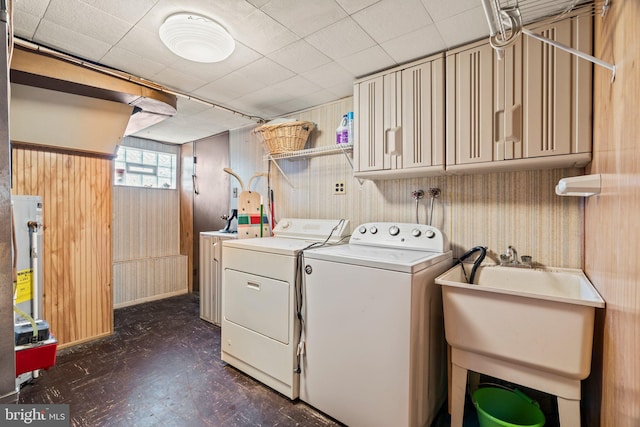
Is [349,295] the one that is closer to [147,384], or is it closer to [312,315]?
[312,315]

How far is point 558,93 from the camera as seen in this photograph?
4.81ft

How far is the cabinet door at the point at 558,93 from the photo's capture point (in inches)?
55.6

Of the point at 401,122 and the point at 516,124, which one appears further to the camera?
the point at 401,122

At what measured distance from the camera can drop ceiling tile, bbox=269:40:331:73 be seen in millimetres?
1843

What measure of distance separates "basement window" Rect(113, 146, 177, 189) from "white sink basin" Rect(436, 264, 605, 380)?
397 centimetres

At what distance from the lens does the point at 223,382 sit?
213 cm

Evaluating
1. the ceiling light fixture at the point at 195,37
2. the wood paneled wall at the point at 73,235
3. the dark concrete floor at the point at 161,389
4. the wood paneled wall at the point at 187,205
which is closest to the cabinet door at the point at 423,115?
the ceiling light fixture at the point at 195,37

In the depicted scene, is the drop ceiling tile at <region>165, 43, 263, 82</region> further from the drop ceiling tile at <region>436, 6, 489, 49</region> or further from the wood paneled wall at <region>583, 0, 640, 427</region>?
the wood paneled wall at <region>583, 0, 640, 427</region>

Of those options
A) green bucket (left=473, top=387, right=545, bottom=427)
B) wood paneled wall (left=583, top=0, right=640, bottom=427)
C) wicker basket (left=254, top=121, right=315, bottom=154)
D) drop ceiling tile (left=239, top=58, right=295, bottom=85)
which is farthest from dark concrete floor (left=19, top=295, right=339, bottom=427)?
drop ceiling tile (left=239, top=58, right=295, bottom=85)

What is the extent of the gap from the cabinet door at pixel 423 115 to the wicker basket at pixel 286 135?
38.9 inches

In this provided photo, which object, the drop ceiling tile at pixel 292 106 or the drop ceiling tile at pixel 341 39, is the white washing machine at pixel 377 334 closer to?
the drop ceiling tile at pixel 341 39

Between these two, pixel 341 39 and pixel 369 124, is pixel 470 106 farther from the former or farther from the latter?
pixel 341 39

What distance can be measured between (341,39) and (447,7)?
0.58 metres

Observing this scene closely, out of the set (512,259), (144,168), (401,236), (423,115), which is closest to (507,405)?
(512,259)
